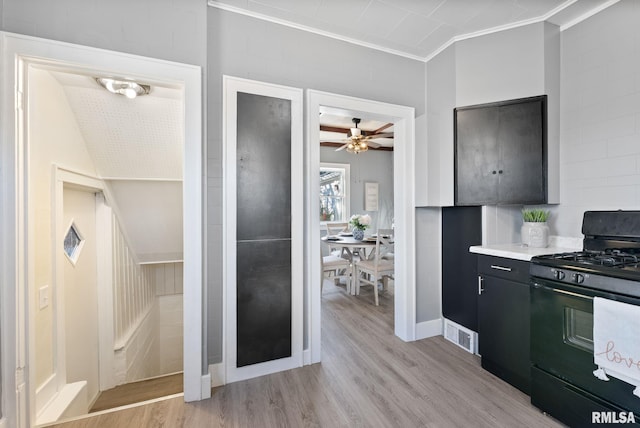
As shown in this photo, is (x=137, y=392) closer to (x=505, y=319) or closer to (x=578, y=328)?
(x=505, y=319)

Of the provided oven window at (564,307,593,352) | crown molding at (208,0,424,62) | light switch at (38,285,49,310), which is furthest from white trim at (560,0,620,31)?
light switch at (38,285,49,310)

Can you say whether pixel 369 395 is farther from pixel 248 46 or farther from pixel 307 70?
pixel 248 46

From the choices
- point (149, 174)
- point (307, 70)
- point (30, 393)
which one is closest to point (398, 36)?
point (307, 70)

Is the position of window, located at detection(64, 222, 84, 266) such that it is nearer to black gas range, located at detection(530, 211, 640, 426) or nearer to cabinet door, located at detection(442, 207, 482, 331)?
cabinet door, located at detection(442, 207, 482, 331)

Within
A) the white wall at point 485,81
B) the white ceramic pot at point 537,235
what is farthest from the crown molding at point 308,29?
the white ceramic pot at point 537,235

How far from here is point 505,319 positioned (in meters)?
2.02

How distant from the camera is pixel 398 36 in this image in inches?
96.3

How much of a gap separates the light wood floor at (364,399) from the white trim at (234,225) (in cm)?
10

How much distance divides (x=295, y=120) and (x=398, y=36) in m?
1.27

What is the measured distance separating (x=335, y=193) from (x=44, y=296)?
5.03 m

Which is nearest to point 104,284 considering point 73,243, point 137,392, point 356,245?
point 73,243

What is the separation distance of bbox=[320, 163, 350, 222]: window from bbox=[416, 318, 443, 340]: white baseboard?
11.4 ft

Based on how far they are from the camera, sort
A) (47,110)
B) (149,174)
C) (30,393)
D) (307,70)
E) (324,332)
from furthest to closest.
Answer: (324,332) → (149,174) → (307,70) → (47,110) → (30,393)

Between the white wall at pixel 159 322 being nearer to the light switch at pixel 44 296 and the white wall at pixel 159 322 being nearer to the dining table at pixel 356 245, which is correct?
the light switch at pixel 44 296
